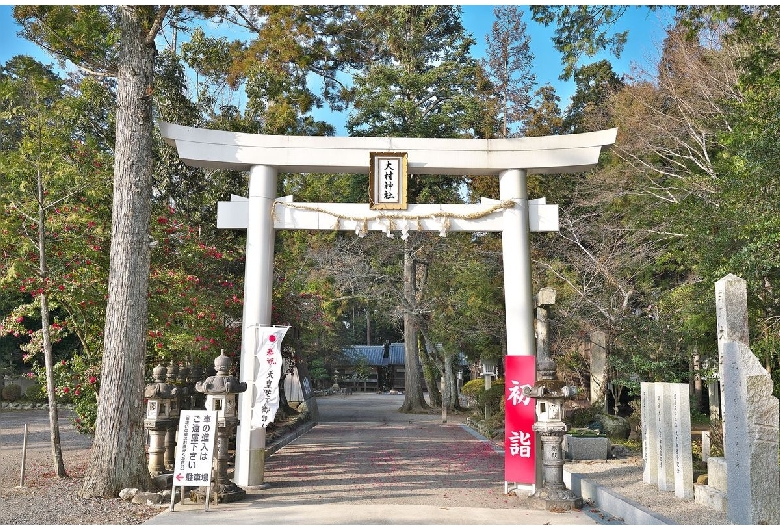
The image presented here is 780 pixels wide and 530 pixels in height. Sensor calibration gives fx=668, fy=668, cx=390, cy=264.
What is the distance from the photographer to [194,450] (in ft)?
25.5

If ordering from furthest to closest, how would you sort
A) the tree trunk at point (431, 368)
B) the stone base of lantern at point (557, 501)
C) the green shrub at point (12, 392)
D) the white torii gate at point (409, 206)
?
the tree trunk at point (431, 368) < the green shrub at point (12, 392) < the white torii gate at point (409, 206) < the stone base of lantern at point (557, 501)

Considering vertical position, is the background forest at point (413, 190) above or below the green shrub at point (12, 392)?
above

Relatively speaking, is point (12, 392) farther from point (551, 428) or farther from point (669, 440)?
point (669, 440)

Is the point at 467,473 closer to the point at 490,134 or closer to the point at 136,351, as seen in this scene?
the point at 136,351

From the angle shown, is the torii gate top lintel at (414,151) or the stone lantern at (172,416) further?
the torii gate top lintel at (414,151)

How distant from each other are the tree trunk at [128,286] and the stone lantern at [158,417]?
2.16 feet

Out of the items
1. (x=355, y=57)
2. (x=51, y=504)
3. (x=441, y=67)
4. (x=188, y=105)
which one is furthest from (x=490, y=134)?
(x=51, y=504)

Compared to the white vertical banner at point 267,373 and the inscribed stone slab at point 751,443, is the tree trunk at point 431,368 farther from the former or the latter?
the inscribed stone slab at point 751,443

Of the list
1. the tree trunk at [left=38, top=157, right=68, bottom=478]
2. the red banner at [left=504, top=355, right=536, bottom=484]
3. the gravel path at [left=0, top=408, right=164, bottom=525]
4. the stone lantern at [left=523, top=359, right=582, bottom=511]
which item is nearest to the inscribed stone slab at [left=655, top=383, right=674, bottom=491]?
the stone lantern at [left=523, top=359, right=582, bottom=511]

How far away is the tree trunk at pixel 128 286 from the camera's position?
8203mm

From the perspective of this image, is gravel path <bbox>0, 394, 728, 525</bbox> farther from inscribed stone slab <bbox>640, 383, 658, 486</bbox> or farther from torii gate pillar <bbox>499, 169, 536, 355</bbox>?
torii gate pillar <bbox>499, 169, 536, 355</bbox>

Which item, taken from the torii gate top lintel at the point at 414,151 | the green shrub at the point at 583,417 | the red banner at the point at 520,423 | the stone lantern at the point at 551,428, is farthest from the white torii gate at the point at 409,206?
the green shrub at the point at 583,417

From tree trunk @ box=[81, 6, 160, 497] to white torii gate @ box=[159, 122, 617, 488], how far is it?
1.08 meters

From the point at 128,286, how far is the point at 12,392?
67.3 ft
